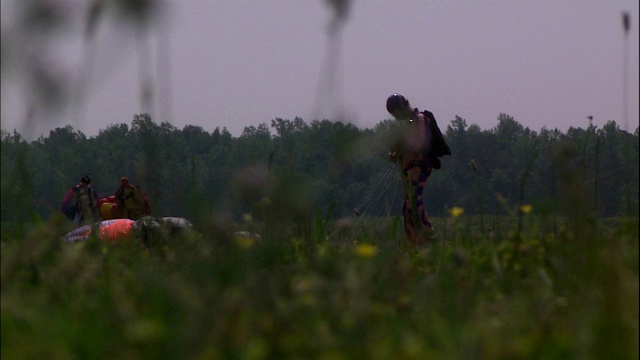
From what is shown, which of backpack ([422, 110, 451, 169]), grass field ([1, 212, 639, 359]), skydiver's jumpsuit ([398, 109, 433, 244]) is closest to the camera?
grass field ([1, 212, 639, 359])

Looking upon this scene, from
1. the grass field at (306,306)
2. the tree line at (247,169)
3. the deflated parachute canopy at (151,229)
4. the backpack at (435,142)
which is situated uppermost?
the backpack at (435,142)

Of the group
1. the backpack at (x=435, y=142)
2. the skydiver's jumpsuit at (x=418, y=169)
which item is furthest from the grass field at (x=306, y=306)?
the backpack at (x=435, y=142)

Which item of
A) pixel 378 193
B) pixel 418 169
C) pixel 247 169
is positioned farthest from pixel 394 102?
pixel 247 169

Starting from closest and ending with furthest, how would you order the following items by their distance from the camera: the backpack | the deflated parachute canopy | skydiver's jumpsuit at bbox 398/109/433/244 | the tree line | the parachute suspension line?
the tree line → the deflated parachute canopy → the parachute suspension line → skydiver's jumpsuit at bbox 398/109/433/244 → the backpack

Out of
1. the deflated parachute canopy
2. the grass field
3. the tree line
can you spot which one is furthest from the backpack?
the grass field

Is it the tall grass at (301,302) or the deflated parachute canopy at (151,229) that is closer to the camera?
the tall grass at (301,302)

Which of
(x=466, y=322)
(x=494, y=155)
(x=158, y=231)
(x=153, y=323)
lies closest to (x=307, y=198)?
(x=466, y=322)

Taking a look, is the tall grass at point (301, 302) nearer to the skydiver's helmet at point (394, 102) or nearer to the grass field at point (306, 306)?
the grass field at point (306, 306)

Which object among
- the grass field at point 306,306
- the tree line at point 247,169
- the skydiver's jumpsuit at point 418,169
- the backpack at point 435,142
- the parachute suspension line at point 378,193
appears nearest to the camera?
the grass field at point 306,306

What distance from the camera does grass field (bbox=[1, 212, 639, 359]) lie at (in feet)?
5.36

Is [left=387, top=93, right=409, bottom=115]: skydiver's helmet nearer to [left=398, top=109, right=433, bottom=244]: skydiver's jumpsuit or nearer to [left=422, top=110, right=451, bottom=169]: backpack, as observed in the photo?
[left=398, top=109, right=433, bottom=244]: skydiver's jumpsuit

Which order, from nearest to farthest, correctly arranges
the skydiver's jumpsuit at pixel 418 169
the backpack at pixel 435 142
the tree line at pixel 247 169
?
the tree line at pixel 247 169, the skydiver's jumpsuit at pixel 418 169, the backpack at pixel 435 142

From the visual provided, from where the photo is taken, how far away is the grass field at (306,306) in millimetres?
1633

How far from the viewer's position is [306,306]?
6.99ft
